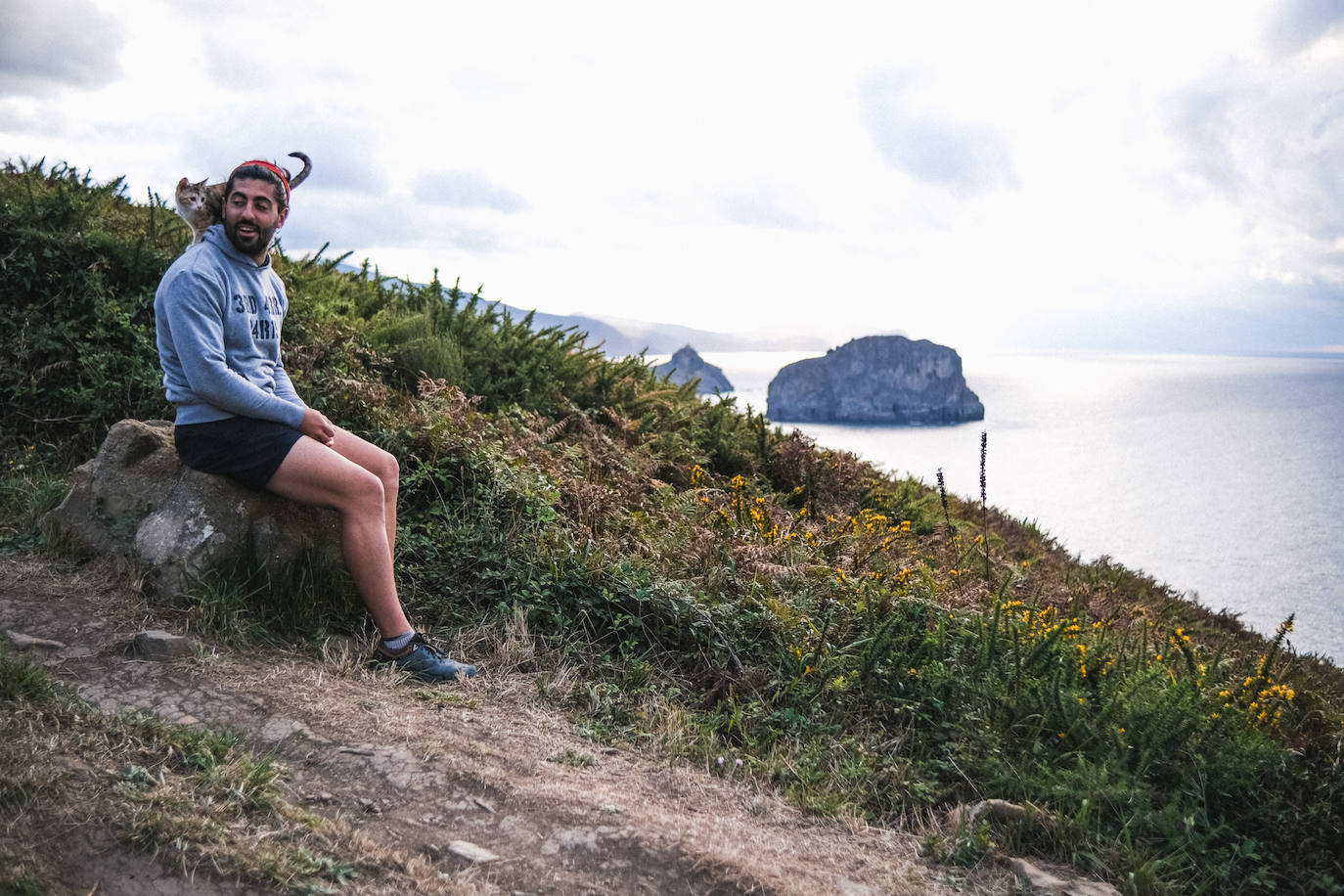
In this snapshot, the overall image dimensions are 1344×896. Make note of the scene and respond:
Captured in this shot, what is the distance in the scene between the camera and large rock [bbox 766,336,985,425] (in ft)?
188

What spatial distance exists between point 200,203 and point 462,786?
3375 millimetres

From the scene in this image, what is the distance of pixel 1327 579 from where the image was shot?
703 inches

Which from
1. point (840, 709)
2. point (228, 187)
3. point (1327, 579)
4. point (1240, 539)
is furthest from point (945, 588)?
point (1240, 539)

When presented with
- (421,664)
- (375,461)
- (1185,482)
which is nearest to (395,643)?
(421,664)

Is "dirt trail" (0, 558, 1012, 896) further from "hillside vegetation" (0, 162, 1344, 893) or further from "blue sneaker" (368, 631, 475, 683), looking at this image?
"hillside vegetation" (0, 162, 1344, 893)

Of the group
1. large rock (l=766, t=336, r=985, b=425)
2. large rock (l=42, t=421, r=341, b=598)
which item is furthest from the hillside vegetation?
large rock (l=766, t=336, r=985, b=425)

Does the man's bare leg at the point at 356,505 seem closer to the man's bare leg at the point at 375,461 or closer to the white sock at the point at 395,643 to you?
the white sock at the point at 395,643

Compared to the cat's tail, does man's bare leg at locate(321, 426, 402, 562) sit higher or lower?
lower

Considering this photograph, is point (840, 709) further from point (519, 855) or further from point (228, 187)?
point (228, 187)

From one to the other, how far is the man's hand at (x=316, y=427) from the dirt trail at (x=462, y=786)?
1.15 m

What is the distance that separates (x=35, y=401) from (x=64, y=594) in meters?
2.91

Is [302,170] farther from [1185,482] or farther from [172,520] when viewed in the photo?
[1185,482]

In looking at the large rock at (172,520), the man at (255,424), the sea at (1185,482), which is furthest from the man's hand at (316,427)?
the sea at (1185,482)

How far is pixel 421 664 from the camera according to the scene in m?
4.26
